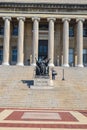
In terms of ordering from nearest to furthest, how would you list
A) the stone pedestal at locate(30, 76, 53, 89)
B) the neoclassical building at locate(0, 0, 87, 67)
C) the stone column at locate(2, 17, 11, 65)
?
the stone pedestal at locate(30, 76, 53, 89) → the stone column at locate(2, 17, 11, 65) → the neoclassical building at locate(0, 0, 87, 67)

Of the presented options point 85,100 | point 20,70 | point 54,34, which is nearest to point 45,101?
point 85,100

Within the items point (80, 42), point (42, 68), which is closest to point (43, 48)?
point (80, 42)

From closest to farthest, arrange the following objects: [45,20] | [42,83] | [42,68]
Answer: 1. [42,83]
2. [42,68]
3. [45,20]

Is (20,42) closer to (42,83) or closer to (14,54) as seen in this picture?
(14,54)

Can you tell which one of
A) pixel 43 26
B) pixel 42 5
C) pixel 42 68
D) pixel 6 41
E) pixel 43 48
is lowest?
pixel 42 68

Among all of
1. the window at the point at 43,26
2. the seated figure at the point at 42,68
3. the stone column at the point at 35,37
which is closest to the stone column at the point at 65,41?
the stone column at the point at 35,37

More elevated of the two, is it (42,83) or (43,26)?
(43,26)

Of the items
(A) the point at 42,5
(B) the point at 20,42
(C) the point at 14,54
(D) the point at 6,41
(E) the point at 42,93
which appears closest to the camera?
(E) the point at 42,93

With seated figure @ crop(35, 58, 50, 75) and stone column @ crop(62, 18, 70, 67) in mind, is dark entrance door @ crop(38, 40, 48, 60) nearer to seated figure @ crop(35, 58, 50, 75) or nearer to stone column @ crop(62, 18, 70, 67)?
stone column @ crop(62, 18, 70, 67)

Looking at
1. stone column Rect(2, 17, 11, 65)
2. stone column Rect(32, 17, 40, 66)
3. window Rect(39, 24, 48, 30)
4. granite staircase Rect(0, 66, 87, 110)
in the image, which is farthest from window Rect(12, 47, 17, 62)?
granite staircase Rect(0, 66, 87, 110)

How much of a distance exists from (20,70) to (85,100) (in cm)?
1809

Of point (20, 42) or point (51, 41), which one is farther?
point (51, 41)

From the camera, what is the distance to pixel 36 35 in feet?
179

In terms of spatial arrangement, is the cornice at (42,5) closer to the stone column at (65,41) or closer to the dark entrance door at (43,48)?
the stone column at (65,41)
